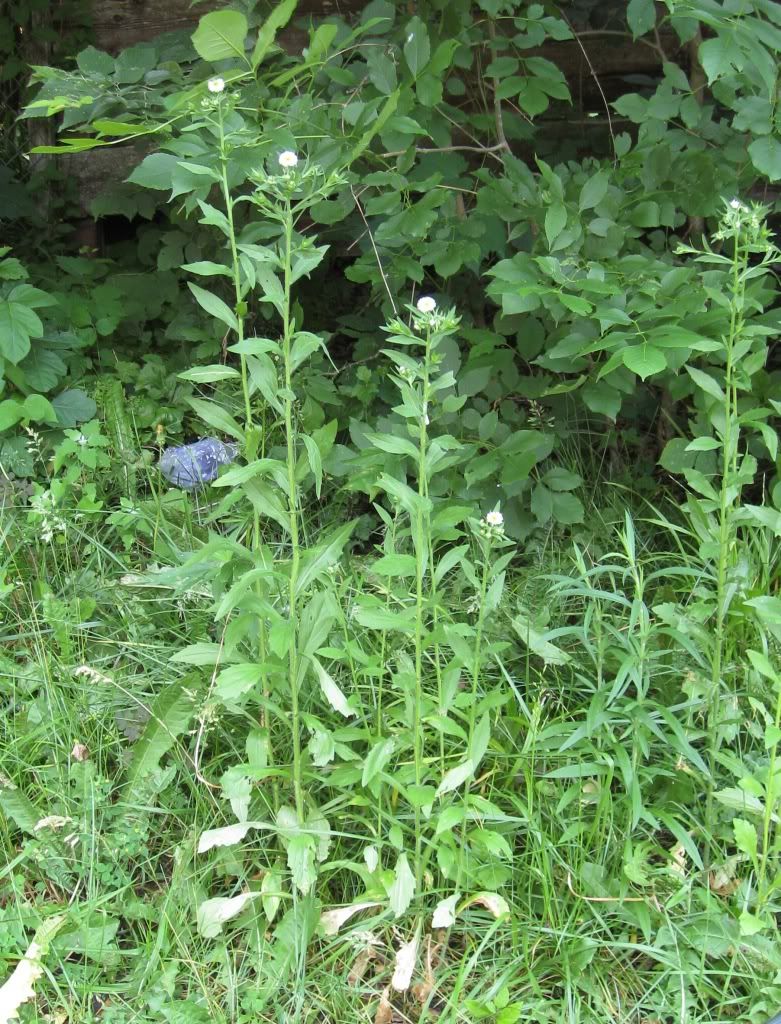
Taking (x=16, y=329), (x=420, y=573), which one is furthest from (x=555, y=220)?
(x=16, y=329)

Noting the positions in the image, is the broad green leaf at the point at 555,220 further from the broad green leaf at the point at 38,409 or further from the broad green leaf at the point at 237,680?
Answer: the broad green leaf at the point at 38,409

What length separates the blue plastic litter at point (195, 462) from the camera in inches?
124

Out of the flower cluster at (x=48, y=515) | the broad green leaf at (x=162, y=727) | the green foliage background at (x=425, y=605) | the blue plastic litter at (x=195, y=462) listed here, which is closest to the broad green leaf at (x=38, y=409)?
the green foliage background at (x=425, y=605)

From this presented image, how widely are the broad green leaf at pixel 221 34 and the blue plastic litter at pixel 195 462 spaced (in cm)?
125

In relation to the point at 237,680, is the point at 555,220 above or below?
above

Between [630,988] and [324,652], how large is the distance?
806 mm

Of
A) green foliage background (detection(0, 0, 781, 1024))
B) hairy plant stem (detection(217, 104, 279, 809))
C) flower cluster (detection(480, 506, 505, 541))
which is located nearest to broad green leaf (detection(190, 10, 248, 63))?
green foliage background (detection(0, 0, 781, 1024))

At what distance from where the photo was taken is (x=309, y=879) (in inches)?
70.3

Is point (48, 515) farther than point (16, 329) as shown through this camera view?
No

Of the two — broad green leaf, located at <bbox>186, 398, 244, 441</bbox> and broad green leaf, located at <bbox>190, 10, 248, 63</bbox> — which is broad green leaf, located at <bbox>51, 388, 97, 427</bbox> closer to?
broad green leaf, located at <bbox>190, 10, 248, 63</bbox>

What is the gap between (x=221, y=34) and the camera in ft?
6.81

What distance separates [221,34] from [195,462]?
138 centimetres

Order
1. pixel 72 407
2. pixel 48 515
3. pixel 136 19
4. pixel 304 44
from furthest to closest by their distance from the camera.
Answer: pixel 136 19 < pixel 304 44 < pixel 72 407 < pixel 48 515

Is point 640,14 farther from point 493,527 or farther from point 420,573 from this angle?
point 420,573
